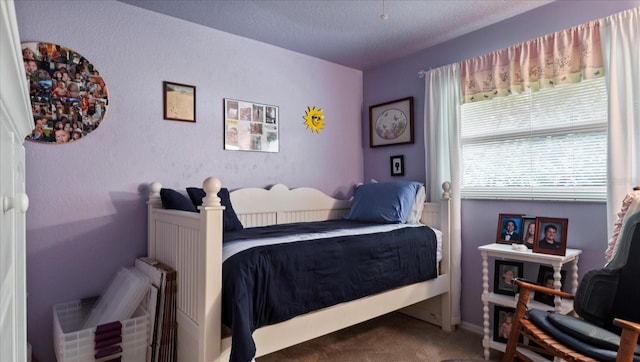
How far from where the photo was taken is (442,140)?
2904 mm

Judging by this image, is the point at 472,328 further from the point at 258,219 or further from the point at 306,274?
the point at 258,219

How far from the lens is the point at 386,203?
9.22 ft

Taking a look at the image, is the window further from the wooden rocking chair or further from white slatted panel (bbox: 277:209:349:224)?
white slatted panel (bbox: 277:209:349:224)

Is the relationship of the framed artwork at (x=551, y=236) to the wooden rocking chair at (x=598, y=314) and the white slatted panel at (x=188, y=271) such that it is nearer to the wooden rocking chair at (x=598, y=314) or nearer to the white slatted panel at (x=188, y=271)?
the wooden rocking chair at (x=598, y=314)

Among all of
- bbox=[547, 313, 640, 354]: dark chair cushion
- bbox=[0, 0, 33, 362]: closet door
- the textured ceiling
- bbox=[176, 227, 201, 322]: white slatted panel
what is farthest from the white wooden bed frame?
the textured ceiling

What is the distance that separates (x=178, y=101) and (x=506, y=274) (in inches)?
98.1

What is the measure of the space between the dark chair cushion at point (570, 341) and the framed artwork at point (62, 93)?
8.59ft

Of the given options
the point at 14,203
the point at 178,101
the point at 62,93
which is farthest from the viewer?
the point at 178,101

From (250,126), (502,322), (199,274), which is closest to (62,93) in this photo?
(250,126)

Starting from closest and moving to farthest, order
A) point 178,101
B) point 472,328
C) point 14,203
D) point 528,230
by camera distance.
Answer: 1. point 14,203
2. point 528,230
3. point 178,101
4. point 472,328

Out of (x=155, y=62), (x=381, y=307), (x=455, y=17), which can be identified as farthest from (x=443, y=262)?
(x=155, y=62)

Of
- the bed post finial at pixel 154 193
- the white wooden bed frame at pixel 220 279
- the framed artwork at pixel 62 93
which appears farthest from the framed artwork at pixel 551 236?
the framed artwork at pixel 62 93

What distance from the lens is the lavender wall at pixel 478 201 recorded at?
2.22 metres

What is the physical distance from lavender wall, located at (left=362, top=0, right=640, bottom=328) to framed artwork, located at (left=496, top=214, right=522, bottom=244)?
0.10 metres
